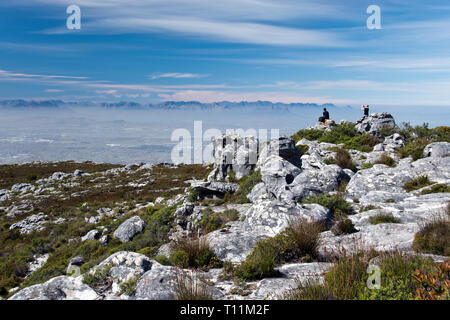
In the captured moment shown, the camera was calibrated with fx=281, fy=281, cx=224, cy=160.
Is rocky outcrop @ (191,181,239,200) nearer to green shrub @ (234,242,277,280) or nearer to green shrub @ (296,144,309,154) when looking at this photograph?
green shrub @ (296,144,309,154)

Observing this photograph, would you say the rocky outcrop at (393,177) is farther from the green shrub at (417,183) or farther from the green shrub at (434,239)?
the green shrub at (434,239)

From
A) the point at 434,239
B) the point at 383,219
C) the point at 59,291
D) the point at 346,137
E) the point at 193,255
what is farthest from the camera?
the point at 346,137

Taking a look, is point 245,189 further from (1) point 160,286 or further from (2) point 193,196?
(1) point 160,286

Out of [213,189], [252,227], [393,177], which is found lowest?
[213,189]

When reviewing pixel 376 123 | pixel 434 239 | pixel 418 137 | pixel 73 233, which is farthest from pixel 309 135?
pixel 434 239

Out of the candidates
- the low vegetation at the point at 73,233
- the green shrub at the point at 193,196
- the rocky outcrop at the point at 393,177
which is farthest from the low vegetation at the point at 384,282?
the green shrub at the point at 193,196

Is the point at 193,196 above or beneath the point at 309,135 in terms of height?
beneath

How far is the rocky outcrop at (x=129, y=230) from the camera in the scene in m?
16.7

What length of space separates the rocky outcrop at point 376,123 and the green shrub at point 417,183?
18.3 metres

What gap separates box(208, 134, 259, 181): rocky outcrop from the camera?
22.6m

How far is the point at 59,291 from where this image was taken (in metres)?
5.37

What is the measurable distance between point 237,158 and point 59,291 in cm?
1845

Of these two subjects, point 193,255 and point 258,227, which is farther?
point 258,227

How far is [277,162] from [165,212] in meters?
7.88
